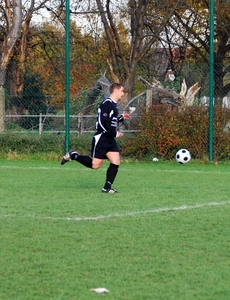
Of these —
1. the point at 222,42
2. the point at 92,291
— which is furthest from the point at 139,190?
the point at 222,42

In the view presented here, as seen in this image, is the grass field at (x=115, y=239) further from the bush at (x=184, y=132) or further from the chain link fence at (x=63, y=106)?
the chain link fence at (x=63, y=106)

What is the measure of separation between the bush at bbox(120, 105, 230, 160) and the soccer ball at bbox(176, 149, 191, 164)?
0.88 meters

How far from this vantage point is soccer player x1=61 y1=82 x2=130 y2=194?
37.1 feet

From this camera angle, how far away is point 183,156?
16359 mm

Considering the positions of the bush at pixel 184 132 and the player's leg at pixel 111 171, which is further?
the bush at pixel 184 132

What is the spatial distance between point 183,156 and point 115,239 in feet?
29.6

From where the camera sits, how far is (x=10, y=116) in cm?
1880

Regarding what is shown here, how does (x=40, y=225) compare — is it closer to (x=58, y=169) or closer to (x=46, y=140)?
(x=58, y=169)

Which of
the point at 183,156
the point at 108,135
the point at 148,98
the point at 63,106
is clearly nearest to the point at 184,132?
the point at 183,156

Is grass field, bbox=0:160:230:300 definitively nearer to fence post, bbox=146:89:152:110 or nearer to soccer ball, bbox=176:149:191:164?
soccer ball, bbox=176:149:191:164

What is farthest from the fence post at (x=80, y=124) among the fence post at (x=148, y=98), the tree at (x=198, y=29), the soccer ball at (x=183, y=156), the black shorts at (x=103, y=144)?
the black shorts at (x=103, y=144)

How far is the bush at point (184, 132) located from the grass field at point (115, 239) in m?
4.29

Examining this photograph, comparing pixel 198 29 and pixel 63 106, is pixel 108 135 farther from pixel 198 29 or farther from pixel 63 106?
pixel 198 29

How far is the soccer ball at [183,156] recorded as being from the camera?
53.7 ft
